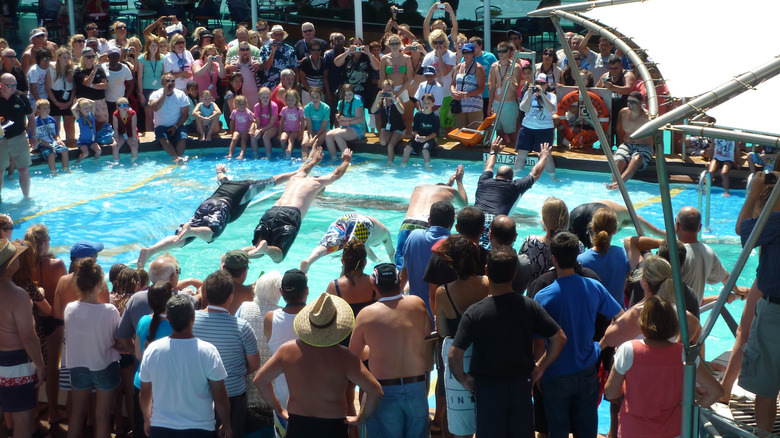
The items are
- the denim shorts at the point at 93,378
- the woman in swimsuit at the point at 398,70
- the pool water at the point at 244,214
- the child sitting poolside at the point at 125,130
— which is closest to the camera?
the denim shorts at the point at 93,378

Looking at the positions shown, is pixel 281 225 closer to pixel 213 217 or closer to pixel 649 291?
pixel 213 217

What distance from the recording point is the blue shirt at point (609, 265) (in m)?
5.21

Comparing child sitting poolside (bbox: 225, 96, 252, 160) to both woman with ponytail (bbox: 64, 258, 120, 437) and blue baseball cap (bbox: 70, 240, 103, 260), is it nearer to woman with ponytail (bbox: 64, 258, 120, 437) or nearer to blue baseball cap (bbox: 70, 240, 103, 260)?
blue baseball cap (bbox: 70, 240, 103, 260)

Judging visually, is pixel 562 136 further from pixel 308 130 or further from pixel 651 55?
pixel 651 55

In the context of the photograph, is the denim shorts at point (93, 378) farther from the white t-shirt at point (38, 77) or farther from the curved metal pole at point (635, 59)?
the white t-shirt at point (38, 77)

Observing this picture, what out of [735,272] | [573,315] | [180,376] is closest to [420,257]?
[573,315]

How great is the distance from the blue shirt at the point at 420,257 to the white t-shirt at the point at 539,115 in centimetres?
633

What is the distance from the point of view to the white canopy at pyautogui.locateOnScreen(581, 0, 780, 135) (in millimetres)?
3430

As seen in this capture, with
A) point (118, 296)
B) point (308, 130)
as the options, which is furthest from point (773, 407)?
point (308, 130)

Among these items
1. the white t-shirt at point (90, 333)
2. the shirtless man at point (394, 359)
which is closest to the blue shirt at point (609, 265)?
the shirtless man at point (394, 359)

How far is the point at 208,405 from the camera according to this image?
169 inches

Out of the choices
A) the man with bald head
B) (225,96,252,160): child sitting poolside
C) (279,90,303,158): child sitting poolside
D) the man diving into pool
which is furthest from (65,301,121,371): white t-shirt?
(225,96,252,160): child sitting poolside

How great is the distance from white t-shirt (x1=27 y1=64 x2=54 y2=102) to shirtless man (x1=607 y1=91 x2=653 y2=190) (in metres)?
8.56

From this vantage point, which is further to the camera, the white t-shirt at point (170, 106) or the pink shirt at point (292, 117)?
the pink shirt at point (292, 117)
